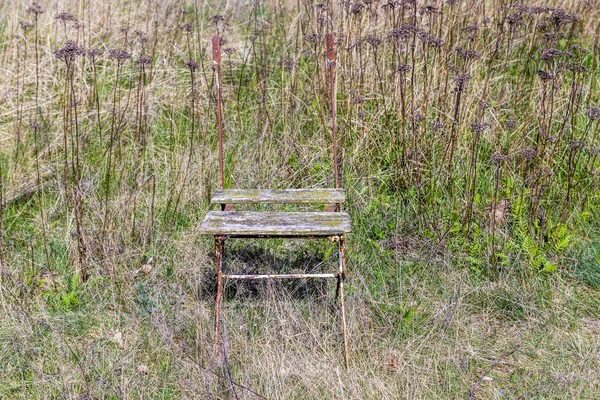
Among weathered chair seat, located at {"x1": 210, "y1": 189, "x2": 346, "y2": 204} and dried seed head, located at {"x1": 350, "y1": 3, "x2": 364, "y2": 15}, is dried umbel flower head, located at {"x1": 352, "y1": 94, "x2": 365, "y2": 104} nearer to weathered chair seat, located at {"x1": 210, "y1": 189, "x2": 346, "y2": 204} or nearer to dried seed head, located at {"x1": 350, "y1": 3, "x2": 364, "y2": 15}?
dried seed head, located at {"x1": 350, "y1": 3, "x2": 364, "y2": 15}

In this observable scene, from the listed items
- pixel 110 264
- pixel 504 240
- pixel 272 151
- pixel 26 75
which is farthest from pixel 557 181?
pixel 26 75

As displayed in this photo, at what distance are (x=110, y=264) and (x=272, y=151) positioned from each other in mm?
1305

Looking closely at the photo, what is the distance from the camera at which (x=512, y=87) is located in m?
4.70

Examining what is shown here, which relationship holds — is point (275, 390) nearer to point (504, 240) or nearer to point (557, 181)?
point (504, 240)

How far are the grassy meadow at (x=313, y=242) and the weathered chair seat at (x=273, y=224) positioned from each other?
0.45 metres

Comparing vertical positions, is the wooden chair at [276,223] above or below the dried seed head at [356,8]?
below

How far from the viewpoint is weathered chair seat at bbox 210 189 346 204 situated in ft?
10.6

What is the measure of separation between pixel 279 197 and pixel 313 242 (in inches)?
29.1

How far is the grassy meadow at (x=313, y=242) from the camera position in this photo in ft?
9.85

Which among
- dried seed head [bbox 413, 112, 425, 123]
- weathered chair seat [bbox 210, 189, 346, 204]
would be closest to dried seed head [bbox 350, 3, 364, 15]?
dried seed head [bbox 413, 112, 425, 123]

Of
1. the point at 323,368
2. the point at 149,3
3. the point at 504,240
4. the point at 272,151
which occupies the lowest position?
the point at 323,368

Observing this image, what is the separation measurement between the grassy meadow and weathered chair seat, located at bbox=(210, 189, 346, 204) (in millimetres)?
474

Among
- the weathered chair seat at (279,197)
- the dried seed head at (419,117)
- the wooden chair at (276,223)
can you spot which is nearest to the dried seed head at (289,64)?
the dried seed head at (419,117)

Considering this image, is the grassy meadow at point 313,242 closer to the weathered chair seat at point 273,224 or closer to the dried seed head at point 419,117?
the dried seed head at point 419,117
